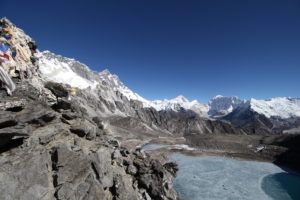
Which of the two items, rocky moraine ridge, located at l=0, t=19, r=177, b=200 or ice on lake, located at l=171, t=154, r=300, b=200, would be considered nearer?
rocky moraine ridge, located at l=0, t=19, r=177, b=200

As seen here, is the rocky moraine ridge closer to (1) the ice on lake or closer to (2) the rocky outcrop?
(2) the rocky outcrop

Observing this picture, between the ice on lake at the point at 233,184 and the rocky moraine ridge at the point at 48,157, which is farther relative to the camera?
the ice on lake at the point at 233,184

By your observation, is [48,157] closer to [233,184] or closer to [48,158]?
[48,158]

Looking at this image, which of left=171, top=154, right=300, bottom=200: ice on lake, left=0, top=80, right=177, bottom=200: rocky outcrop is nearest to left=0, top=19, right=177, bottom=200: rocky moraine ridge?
left=0, top=80, right=177, bottom=200: rocky outcrop

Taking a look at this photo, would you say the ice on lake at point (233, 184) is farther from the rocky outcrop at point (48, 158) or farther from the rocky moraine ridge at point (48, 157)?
the rocky outcrop at point (48, 158)

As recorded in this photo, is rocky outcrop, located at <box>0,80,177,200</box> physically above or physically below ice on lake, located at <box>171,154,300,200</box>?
above

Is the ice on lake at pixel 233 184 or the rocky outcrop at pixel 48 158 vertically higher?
the rocky outcrop at pixel 48 158

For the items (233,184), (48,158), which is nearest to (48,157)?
(48,158)

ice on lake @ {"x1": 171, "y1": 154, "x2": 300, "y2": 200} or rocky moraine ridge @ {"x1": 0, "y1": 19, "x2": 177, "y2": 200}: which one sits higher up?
rocky moraine ridge @ {"x1": 0, "y1": 19, "x2": 177, "y2": 200}

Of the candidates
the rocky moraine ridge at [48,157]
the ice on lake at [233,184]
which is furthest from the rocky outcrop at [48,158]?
the ice on lake at [233,184]

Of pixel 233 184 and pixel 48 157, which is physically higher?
pixel 48 157

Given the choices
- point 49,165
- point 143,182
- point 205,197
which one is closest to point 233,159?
point 205,197
